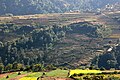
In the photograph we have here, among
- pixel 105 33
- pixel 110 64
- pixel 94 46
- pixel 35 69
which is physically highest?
pixel 105 33

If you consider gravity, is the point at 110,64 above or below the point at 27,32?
below

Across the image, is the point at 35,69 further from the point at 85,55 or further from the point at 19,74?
the point at 85,55

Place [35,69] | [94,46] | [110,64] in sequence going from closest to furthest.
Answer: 1. [35,69]
2. [110,64]
3. [94,46]

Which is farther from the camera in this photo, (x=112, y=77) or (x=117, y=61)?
(x=117, y=61)

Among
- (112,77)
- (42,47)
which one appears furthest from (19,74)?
(42,47)

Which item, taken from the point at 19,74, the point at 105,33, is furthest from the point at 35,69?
the point at 105,33

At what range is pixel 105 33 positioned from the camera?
17775 centimetres

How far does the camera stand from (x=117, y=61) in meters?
133

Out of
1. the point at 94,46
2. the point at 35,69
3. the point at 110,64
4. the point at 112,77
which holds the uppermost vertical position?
the point at 94,46

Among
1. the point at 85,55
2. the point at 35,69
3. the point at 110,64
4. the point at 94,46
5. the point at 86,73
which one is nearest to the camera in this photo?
the point at 86,73

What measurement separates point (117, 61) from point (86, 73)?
5954 centimetres

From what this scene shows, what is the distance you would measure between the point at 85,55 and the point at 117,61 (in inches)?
659

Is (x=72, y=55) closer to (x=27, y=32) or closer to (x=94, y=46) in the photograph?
(x=94, y=46)

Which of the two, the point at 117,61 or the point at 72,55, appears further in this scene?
the point at 72,55
